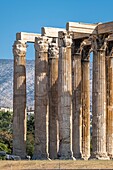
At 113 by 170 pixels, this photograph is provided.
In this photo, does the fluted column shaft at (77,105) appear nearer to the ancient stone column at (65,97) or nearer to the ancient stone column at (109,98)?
the ancient stone column at (109,98)

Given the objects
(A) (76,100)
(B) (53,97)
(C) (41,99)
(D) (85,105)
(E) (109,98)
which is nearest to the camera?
(C) (41,99)

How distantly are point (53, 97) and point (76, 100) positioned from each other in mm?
2651

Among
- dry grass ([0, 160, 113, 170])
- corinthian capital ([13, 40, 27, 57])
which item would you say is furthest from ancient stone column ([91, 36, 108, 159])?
corinthian capital ([13, 40, 27, 57])

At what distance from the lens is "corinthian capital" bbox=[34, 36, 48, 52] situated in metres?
87.0

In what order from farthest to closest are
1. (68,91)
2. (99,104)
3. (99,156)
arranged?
(68,91), (99,104), (99,156)

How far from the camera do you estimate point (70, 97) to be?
83.9 metres

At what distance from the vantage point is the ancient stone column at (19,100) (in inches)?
3533

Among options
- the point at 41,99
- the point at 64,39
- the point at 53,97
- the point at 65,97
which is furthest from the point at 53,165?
the point at 53,97

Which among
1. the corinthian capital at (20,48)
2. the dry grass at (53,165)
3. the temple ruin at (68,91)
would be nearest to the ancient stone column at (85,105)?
the temple ruin at (68,91)

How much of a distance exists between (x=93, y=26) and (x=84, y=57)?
25.0ft

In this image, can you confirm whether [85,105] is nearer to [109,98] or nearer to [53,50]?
[109,98]

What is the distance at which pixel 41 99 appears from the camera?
8744 cm

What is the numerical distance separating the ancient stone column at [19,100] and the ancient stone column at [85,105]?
6.72 m

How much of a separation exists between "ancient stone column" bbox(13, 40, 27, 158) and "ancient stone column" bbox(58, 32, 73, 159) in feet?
23.0
